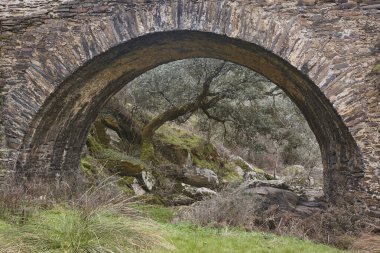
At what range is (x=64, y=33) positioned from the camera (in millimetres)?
8000

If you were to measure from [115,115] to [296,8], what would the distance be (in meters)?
9.34

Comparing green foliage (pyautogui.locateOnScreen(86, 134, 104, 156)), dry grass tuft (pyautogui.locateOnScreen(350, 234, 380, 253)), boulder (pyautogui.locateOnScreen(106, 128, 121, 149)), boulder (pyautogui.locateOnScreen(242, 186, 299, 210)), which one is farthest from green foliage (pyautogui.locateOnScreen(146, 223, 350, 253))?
boulder (pyautogui.locateOnScreen(106, 128, 121, 149))

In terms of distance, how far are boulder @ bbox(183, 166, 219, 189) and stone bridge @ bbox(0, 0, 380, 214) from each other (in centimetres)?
576

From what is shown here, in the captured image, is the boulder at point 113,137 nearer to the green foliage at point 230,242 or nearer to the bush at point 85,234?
the green foliage at point 230,242

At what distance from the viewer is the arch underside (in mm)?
7418

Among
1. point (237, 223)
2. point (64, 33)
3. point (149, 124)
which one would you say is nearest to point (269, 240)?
point (237, 223)

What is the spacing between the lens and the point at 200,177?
14.7 m

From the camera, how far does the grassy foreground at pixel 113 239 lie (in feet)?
14.9

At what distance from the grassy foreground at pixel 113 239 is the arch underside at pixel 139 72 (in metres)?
2.07

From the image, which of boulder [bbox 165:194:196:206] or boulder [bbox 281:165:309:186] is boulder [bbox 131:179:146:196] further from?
boulder [bbox 281:165:309:186]

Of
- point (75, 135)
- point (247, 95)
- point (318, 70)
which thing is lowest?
point (75, 135)

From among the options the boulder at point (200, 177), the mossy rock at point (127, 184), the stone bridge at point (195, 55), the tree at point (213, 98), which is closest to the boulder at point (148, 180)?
the mossy rock at point (127, 184)

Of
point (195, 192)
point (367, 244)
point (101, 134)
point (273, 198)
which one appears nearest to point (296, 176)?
point (195, 192)

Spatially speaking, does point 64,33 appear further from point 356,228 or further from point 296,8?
point 356,228
